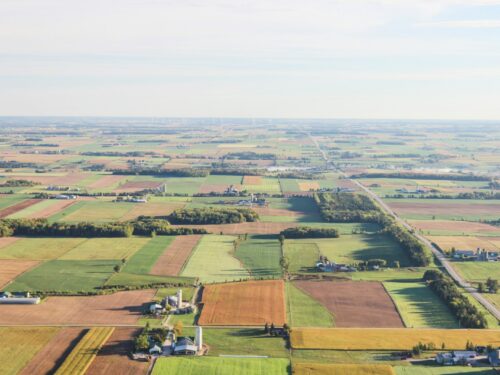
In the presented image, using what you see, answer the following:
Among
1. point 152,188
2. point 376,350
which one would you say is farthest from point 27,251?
point 152,188

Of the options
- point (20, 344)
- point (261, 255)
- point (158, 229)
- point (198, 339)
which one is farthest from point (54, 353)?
point (158, 229)

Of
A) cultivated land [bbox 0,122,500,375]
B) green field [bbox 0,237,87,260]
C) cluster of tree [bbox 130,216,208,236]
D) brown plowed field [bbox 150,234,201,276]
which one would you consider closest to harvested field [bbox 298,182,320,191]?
cultivated land [bbox 0,122,500,375]

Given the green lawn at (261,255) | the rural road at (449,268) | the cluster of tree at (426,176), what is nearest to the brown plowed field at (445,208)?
the rural road at (449,268)

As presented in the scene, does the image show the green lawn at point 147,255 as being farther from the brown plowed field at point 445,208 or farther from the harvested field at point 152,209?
the brown plowed field at point 445,208

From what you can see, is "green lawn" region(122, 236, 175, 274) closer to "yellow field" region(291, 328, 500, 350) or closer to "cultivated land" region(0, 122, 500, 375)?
"cultivated land" region(0, 122, 500, 375)

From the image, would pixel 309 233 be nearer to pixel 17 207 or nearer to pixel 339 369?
pixel 339 369

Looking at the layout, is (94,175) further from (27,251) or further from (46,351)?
(46,351)
